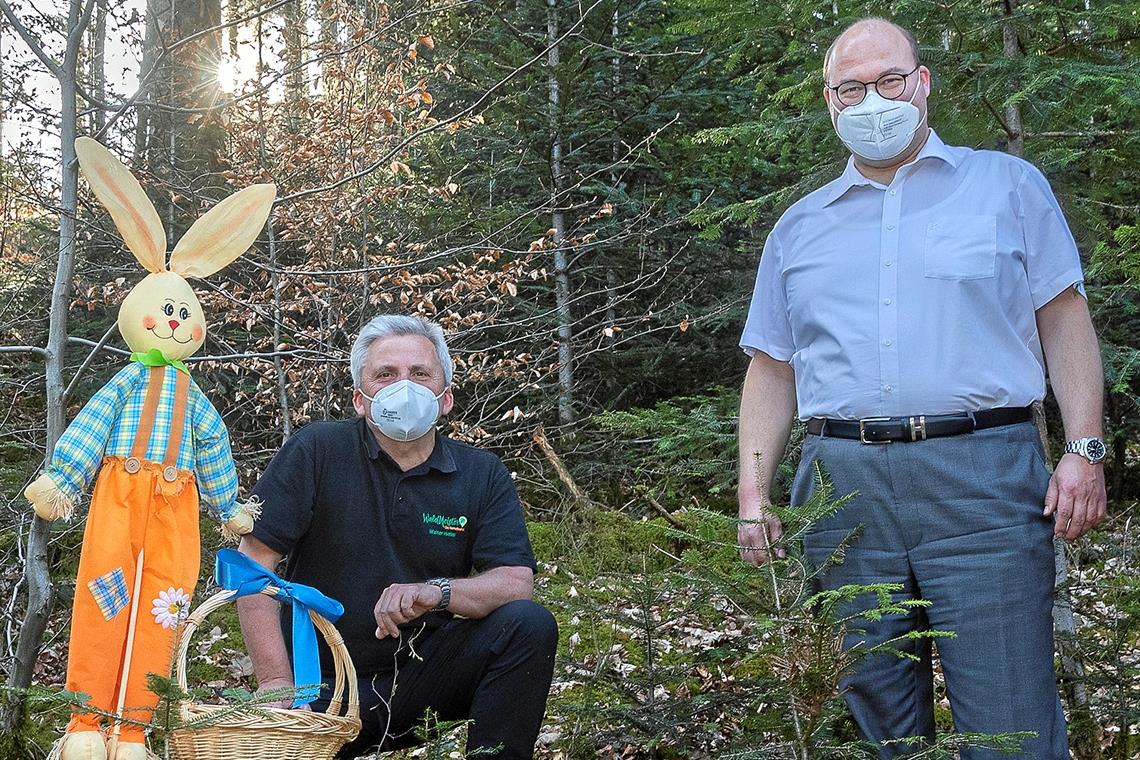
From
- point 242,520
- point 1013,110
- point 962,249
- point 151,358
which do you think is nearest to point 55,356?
point 151,358

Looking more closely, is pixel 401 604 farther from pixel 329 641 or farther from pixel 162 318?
pixel 162 318

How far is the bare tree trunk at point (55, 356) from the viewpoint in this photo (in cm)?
357

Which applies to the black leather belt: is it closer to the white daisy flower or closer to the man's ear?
the man's ear

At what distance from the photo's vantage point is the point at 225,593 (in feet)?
8.66

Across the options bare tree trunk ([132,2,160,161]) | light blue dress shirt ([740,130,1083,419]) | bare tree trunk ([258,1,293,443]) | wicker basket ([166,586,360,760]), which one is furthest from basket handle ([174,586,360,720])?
bare tree trunk ([132,2,160,161])

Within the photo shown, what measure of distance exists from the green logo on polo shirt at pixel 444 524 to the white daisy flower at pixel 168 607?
0.78 m

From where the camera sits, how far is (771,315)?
3127mm

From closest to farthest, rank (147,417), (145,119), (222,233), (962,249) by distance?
(962,249) → (147,417) → (222,233) → (145,119)

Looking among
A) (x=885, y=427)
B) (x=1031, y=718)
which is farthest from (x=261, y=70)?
(x=1031, y=718)

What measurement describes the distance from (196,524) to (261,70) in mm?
3721

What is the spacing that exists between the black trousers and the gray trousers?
978 millimetres

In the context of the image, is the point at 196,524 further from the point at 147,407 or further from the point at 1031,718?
the point at 1031,718

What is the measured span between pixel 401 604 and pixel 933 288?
173 centimetres

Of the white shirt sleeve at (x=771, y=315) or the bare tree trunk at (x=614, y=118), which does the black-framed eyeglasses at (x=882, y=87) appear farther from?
the bare tree trunk at (x=614, y=118)
